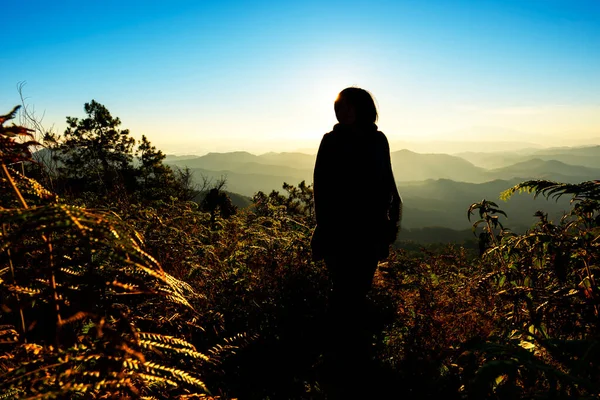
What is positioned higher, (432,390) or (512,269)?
(512,269)

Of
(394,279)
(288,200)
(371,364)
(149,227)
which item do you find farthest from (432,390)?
(288,200)

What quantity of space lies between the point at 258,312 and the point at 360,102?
9.04ft

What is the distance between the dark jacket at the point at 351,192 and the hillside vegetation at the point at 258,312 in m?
1.07

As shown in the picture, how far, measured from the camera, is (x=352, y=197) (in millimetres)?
2891

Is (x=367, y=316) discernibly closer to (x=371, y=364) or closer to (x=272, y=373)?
(x=371, y=364)

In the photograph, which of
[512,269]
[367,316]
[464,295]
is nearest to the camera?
[512,269]

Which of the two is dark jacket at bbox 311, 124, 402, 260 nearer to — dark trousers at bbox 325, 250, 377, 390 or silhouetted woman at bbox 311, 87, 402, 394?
silhouetted woman at bbox 311, 87, 402, 394

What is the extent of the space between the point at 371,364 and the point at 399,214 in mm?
1547

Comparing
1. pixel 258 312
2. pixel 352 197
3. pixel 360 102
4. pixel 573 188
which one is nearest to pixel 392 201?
pixel 352 197

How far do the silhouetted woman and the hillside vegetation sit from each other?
2.72ft

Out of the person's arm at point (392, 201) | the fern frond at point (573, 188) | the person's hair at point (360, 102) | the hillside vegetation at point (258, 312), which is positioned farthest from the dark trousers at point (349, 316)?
the fern frond at point (573, 188)

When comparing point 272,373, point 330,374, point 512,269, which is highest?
point 512,269

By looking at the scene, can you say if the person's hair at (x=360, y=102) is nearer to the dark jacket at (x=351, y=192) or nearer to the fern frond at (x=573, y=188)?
the dark jacket at (x=351, y=192)

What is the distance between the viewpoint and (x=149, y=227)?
Answer: 16.5 feet
